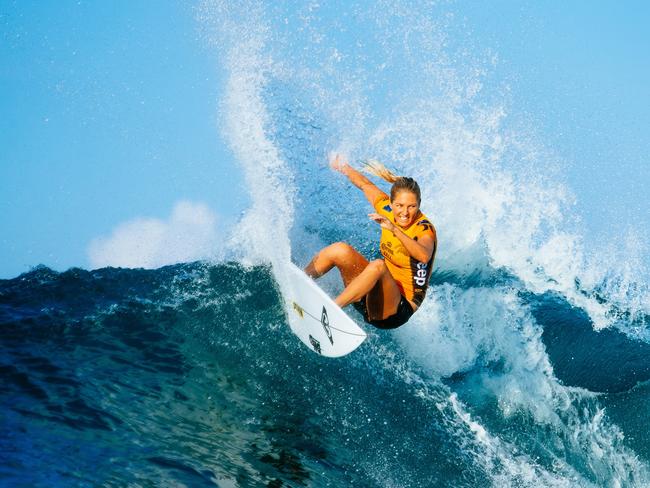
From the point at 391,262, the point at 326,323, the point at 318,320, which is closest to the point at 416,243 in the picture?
the point at 391,262

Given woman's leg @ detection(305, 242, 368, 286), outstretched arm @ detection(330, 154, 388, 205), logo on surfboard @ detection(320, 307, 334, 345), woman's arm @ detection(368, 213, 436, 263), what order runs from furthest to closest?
1. outstretched arm @ detection(330, 154, 388, 205)
2. woman's leg @ detection(305, 242, 368, 286)
3. logo on surfboard @ detection(320, 307, 334, 345)
4. woman's arm @ detection(368, 213, 436, 263)

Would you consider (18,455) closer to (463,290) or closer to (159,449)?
(159,449)

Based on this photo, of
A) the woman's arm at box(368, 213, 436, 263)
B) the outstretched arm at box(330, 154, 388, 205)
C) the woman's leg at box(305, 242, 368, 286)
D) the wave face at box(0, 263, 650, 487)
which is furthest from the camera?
the outstretched arm at box(330, 154, 388, 205)

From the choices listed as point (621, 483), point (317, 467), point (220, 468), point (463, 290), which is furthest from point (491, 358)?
point (220, 468)

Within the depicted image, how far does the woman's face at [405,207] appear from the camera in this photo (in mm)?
4840

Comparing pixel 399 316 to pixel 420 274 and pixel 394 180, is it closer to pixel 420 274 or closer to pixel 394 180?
pixel 420 274

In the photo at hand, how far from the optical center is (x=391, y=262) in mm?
5273

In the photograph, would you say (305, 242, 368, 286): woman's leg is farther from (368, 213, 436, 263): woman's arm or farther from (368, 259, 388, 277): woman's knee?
(368, 213, 436, 263): woman's arm

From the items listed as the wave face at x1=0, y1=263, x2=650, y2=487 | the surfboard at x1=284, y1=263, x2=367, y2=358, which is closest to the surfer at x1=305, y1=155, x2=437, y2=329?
the surfboard at x1=284, y1=263, x2=367, y2=358

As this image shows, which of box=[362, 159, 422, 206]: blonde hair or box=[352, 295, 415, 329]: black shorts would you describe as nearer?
box=[362, 159, 422, 206]: blonde hair

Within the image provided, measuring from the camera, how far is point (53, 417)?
4383mm

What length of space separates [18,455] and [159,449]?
91 cm

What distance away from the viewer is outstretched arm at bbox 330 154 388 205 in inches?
219

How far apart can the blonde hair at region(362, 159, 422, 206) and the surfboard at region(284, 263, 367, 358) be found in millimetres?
1129
